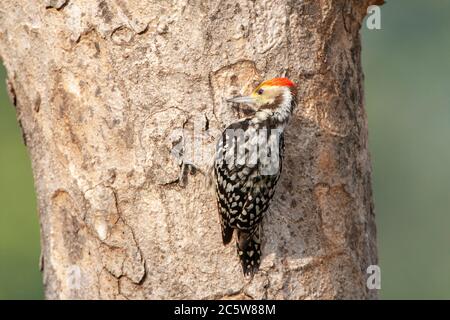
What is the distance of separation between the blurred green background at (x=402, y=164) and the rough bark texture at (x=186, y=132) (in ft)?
24.7

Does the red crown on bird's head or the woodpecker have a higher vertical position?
the red crown on bird's head

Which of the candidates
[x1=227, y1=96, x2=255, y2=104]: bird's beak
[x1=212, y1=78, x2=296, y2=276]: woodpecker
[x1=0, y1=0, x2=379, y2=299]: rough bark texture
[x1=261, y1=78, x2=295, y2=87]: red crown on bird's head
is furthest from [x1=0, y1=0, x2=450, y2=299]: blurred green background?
[x1=261, y1=78, x2=295, y2=87]: red crown on bird's head

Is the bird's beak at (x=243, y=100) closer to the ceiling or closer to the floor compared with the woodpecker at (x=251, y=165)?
closer to the ceiling

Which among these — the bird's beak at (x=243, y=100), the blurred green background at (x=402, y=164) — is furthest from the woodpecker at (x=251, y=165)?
the blurred green background at (x=402, y=164)

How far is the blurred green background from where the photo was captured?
12.4 metres

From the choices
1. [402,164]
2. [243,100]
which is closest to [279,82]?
[243,100]

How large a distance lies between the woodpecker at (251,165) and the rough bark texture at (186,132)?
86 millimetres

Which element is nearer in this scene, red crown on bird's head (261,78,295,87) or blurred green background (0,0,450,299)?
red crown on bird's head (261,78,295,87)

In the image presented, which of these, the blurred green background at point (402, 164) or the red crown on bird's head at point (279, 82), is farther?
the blurred green background at point (402, 164)

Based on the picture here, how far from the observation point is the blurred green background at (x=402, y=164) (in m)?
12.4

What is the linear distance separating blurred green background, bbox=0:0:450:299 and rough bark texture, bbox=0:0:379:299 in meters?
7.53

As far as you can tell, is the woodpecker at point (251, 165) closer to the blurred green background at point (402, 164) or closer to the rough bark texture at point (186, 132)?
the rough bark texture at point (186, 132)

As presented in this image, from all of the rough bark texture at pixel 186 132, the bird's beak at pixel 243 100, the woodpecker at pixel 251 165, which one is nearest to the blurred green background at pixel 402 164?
the rough bark texture at pixel 186 132

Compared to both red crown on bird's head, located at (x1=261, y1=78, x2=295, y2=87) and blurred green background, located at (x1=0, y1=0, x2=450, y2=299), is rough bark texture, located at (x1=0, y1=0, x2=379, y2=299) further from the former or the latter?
blurred green background, located at (x1=0, y1=0, x2=450, y2=299)
